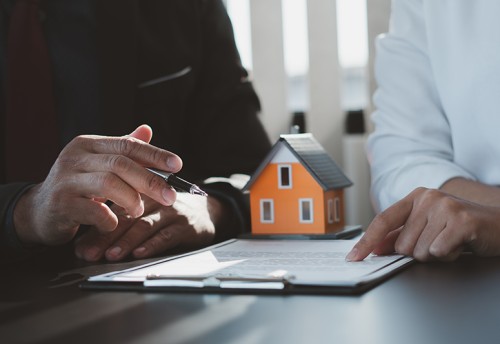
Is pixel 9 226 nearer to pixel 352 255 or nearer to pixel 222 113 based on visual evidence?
pixel 352 255

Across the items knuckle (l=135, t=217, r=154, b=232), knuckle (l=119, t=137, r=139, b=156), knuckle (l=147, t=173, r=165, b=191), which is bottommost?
knuckle (l=135, t=217, r=154, b=232)

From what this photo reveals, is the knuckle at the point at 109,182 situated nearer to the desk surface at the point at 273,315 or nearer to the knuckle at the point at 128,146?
the knuckle at the point at 128,146

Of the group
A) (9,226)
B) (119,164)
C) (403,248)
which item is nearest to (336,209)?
(403,248)

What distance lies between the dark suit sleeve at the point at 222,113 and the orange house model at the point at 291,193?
381 millimetres

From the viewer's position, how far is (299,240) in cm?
117

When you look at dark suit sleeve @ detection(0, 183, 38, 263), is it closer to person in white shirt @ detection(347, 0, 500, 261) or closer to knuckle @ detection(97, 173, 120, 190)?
knuckle @ detection(97, 173, 120, 190)

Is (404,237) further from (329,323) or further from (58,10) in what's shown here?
(58,10)

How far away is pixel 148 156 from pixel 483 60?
68cm

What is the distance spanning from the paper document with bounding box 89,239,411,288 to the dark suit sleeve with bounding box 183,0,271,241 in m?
0.57

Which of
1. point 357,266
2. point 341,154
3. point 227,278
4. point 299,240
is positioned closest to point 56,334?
point 227,278

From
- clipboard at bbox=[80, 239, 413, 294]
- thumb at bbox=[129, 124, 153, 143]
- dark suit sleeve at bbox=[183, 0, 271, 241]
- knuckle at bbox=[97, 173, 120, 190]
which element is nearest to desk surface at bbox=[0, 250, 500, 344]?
clipboard at bbox=[80, 239, 413, 294]

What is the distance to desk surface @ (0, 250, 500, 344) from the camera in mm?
575

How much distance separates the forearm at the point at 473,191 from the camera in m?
1.15

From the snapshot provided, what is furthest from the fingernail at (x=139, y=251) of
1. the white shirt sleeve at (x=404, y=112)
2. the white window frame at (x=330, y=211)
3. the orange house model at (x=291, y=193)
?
the white shirt sleeve at (x=404, y=112)
